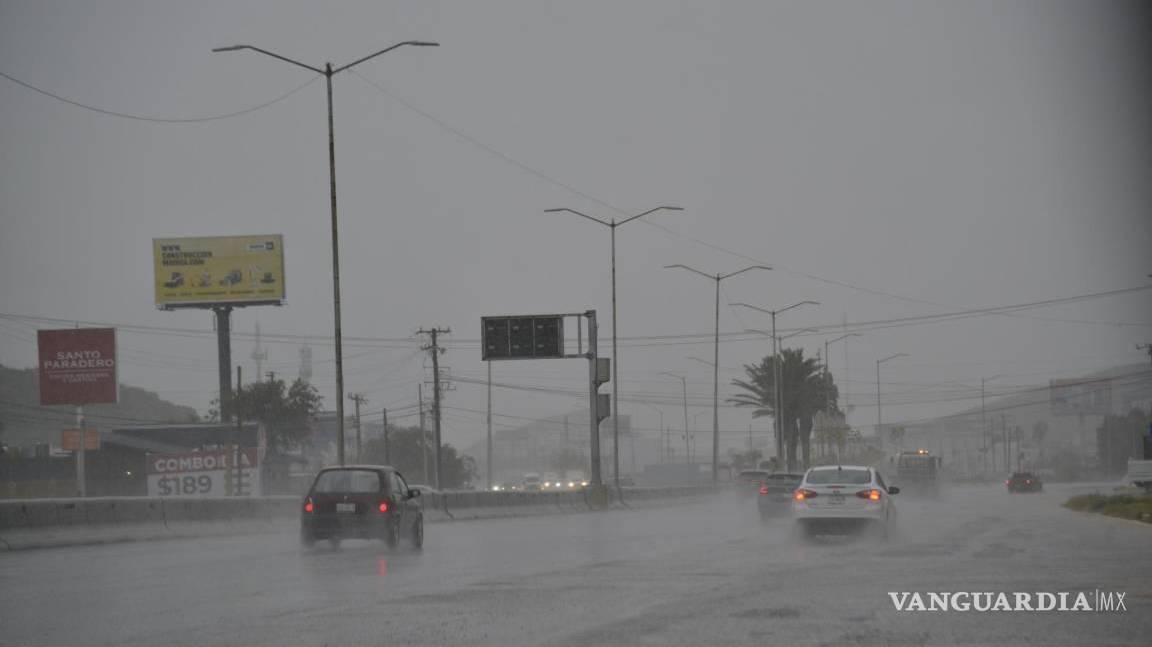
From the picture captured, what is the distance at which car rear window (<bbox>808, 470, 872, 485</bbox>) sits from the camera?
88.0 feet

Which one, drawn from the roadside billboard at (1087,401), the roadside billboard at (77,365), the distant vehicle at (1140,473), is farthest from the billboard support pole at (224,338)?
the roadside billboard at (1087,401)

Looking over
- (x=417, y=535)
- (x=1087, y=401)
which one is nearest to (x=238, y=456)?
(x=417, y=535)

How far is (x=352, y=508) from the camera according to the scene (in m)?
23.9

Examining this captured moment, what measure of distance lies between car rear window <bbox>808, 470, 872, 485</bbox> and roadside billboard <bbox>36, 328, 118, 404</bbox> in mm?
48550

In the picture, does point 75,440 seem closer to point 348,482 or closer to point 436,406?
point 436,406

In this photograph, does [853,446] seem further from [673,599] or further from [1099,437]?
[673,599]

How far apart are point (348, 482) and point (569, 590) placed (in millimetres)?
10010

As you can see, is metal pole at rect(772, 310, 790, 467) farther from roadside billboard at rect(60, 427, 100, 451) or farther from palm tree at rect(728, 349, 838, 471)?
roadside billboard at rect(60, 427, 100, 451)

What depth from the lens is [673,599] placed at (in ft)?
45.8

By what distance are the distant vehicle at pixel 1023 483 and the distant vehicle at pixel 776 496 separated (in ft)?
143

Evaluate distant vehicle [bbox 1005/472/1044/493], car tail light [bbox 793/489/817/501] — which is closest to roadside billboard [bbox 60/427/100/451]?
distant vehicle [bbox 1005/472/1044/493]

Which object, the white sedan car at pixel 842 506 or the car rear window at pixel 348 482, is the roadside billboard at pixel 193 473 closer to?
the car rear window at pixel 348 482

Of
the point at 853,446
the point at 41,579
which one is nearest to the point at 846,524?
the point at 41,579

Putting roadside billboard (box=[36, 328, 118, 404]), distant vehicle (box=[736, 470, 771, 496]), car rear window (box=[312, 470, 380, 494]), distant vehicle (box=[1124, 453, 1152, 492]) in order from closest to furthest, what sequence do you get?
car rear window (box=[312, 470, 380, 494]) < distant vehicle (box=[736, 470, 771, 496]) < distant vehicle (box=[1124, 453, 1152, 492]) < roadside billboard (box=[36, 328, 118, 404])
